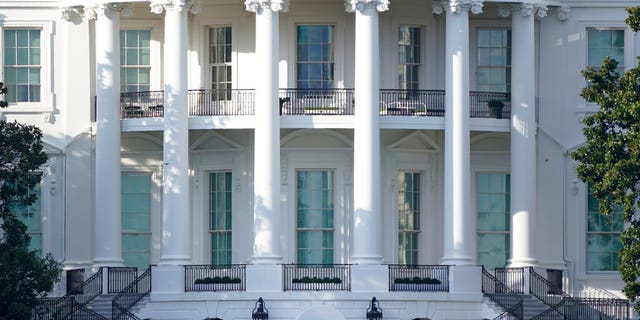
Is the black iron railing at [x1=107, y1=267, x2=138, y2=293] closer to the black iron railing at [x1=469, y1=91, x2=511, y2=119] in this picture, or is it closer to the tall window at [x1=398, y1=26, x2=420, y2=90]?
the tall window at [x1=398, y1=26, x2=420, y2=90]

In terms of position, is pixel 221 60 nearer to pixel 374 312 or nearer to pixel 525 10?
pixel 525 10

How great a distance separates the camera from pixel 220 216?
65.2 meters

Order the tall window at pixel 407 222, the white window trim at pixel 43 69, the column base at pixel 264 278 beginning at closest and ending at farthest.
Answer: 1. the column base at pixel 264 278
2. the white window trim at pixel 43 69
3. the tall window at pixel 407 222

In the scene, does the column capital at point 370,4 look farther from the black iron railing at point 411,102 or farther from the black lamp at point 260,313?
the black lamp at point 260,313

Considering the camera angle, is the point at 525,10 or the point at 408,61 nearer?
the point at 525,10

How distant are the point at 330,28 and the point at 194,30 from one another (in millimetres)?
4026

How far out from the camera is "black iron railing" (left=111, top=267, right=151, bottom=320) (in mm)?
59625

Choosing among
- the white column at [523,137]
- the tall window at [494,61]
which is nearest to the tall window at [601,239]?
the white column at [523,137]

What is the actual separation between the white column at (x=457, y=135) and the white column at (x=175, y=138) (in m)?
7.25

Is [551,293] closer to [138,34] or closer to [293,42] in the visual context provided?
[293,42]

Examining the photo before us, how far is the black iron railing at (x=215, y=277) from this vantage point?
201 ft

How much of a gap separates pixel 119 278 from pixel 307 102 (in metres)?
7.34

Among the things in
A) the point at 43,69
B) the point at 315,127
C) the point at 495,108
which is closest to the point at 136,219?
the point at 43,69

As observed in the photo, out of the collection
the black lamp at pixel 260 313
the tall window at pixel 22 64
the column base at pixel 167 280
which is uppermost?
the tall window at pixel 22 64
